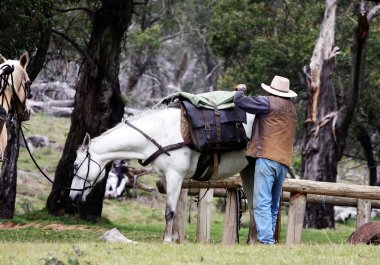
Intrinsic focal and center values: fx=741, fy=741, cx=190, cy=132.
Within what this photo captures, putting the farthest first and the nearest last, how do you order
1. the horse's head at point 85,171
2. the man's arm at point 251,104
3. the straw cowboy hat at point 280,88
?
the horse's head at point 85,171
the straw cowboy hat at point 280,88
the man's arm at point 251,104

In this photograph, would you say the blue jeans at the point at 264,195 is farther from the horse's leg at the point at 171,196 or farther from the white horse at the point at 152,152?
the horse's leg at the point at 171,196

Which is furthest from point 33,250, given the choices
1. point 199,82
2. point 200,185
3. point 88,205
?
point 199,82

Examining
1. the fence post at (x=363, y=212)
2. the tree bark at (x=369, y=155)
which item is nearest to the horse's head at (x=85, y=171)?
the fence post at (x=363, y=212)

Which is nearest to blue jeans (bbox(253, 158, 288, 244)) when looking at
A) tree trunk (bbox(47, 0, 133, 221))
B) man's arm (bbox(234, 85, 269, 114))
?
man's arm (bbox(234, 85, 269, 114))

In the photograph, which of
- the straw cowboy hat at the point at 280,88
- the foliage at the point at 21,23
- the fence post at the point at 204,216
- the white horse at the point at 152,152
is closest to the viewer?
the straw cowboy hat at the point at 280,88

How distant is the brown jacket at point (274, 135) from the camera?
10.4 m

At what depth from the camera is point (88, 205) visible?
19.4 metres

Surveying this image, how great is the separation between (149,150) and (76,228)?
6.73 m

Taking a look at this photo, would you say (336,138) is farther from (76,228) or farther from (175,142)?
(175,142)

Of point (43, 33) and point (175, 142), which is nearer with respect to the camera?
point (175, 142)

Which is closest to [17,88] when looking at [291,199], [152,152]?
[152,152]

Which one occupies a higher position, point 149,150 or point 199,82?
point 199,82

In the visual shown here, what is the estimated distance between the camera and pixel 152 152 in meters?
10.7

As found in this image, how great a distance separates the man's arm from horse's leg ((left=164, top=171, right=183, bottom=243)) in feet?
4.53
